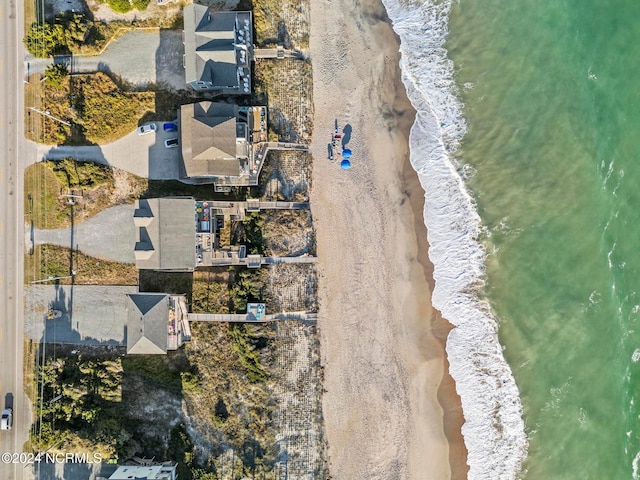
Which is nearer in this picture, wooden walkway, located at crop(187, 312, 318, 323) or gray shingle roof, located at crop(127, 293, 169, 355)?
gray shingle roof, located at crop(127, 293, 169, 355)

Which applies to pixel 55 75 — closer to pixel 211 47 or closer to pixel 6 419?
pixel 211 47

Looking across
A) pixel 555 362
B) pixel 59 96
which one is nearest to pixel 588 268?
pixel 555 362

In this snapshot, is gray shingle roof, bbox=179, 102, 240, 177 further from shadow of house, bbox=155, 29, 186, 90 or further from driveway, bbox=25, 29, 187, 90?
driveway, bbox=25, 29, 187, 90

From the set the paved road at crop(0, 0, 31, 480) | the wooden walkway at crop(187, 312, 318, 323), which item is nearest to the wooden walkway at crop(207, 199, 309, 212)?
the wooden walkway at crop(187, 312, 318, 323)

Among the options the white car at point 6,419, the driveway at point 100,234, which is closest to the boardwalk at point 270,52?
the driveway at point 100,234

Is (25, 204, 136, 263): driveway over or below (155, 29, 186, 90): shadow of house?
below

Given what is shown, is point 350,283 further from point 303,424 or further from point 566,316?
point 566,316
